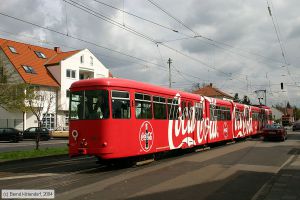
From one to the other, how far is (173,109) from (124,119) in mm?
4295

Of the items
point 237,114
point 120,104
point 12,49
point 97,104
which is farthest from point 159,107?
point 12,49

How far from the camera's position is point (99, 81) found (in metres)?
14.0

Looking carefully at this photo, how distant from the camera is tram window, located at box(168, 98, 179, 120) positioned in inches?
696

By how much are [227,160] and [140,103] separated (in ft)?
15.1

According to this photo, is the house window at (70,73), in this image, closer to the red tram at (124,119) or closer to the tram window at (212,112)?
the tram window at (212,112)

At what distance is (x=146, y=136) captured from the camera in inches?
610

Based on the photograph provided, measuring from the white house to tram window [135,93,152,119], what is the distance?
104ft

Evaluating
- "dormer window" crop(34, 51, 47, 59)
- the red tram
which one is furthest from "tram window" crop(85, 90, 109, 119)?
"dormer window" crop(34, 51, 47, 59)

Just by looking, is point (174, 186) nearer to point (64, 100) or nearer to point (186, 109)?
point (186, 109)

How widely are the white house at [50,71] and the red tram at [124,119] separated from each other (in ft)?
97.7

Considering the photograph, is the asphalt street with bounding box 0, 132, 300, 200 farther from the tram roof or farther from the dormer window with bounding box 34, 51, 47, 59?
the dormer window with bounding box 34, 51, 47, 59

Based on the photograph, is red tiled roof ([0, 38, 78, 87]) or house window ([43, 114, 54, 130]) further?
house window ([43, 114, 54, 130])

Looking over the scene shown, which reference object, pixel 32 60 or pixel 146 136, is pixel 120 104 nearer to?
pixel 146 136

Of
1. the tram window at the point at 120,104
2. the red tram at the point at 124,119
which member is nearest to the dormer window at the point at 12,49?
the red tram at the point at 124,119
